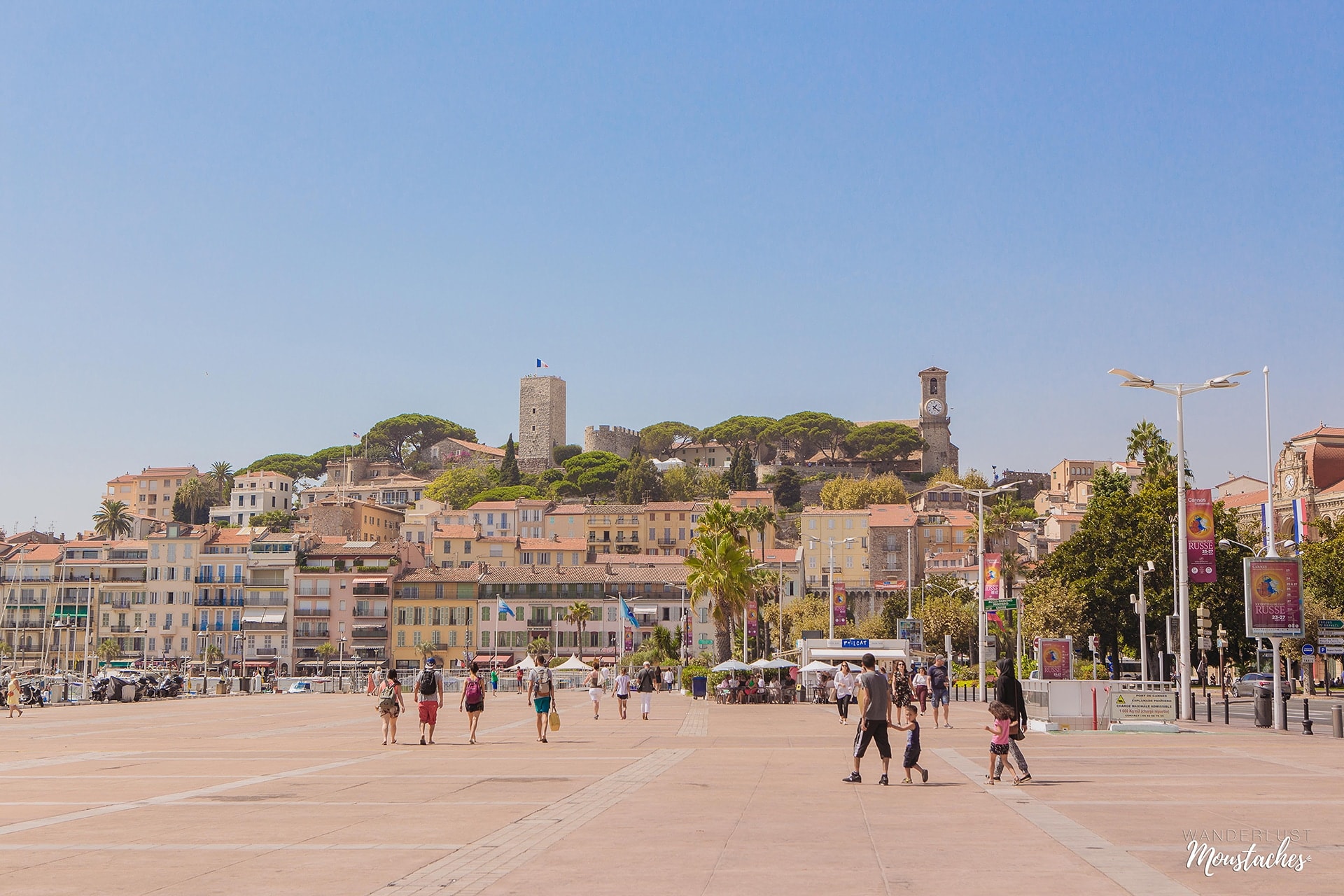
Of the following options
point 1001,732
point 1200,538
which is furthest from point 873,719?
point 1200,538

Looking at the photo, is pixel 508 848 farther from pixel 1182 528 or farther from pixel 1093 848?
pixel 1182 528

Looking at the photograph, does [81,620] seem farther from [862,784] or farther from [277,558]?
[862,784]

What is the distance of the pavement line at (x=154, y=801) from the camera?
1241 cm

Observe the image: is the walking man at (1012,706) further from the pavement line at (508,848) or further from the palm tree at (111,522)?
the palm tree at (111,522)

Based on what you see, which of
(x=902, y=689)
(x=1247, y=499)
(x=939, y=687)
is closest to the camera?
(x=902, y=689)

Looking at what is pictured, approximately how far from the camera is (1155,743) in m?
24.6

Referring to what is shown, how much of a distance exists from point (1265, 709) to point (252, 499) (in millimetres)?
172768

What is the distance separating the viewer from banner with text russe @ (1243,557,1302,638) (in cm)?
2977

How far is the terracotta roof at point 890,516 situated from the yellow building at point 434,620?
49368mm

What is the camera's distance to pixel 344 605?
11400 cm

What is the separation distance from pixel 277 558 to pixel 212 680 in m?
27.9

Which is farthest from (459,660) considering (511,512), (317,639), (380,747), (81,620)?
(380,747)

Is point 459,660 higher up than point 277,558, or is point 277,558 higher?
point 277,558

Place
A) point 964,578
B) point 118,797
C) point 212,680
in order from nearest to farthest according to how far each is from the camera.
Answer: point 118,797, point 212,680, point 964,578
